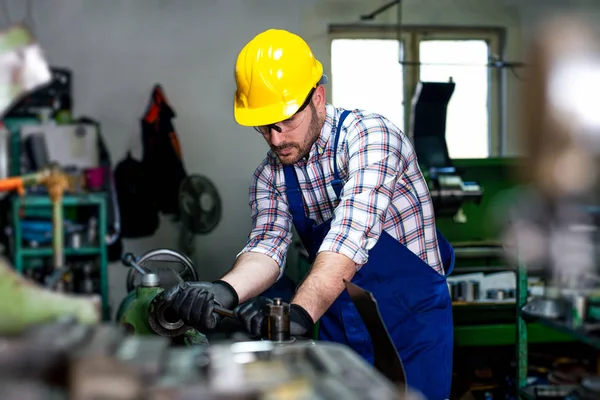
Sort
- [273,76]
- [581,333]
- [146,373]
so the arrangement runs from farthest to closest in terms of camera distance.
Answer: [581,333], [273,76], [146,373]

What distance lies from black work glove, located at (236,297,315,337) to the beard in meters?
0.48

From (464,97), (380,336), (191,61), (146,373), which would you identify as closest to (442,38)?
(464,97)

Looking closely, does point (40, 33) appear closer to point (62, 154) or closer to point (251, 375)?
point (62, 154)

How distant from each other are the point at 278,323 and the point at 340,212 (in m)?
0.42

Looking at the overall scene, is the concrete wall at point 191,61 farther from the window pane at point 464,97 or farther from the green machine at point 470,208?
the green machine at point 470,208

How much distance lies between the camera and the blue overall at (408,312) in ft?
5.29

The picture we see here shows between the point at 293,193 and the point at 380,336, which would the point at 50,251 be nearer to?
the point at 293,193

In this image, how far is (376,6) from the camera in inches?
165

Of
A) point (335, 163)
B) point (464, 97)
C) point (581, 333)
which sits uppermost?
point (464, 97)

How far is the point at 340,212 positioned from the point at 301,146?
232 millimetres

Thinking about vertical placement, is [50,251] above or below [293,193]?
below

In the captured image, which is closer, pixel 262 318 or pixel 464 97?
pixel 262 318

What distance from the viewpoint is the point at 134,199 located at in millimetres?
3893

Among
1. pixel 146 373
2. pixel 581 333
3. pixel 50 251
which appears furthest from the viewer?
pixel 50 251
